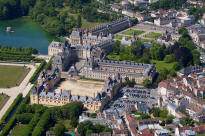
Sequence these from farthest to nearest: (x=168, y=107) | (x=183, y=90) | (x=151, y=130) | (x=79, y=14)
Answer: (x=79, y=14) → (x=183, y=90) → (x=168, y=107) → (x=151, y=130)

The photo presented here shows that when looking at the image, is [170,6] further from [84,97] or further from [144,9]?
[84,97]

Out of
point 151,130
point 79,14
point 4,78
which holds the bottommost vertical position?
point 151,130

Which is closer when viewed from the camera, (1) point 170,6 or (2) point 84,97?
(2) point 84,97

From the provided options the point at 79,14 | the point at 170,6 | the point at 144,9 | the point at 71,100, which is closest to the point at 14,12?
the point at 79,14

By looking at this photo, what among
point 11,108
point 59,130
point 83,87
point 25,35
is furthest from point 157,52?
point 25,35

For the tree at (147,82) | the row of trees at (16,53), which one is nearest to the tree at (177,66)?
the tree at (147,82)

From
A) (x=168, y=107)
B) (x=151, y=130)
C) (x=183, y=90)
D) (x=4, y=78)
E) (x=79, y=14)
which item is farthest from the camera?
(x=79, y=14)

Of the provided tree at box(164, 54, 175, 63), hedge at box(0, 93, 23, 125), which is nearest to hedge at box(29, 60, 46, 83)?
hedge at box(0, 93, 23, 125)
